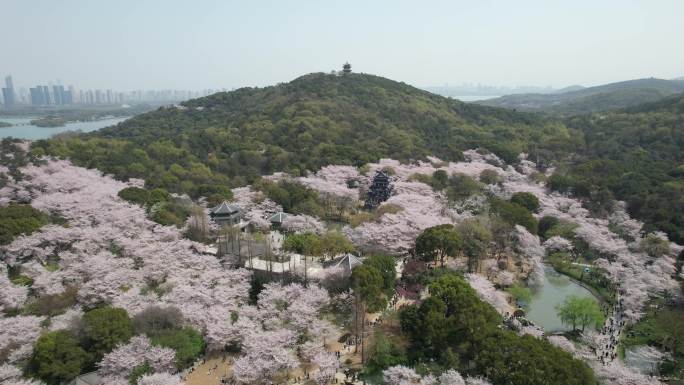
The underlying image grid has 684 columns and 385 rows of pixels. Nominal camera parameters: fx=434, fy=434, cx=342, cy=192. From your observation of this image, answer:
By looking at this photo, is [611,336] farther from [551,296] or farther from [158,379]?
[158,379]

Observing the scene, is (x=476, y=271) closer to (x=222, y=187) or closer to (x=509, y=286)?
(x=509, y=286)

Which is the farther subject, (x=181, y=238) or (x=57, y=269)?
(x=181, y=238)

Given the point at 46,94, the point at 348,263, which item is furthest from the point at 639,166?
the point at 46,94

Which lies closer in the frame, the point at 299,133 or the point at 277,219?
the point at 277,219

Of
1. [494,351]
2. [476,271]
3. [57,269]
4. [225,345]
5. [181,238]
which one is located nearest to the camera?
[494,351]

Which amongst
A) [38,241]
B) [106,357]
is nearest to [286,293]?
[106,357]

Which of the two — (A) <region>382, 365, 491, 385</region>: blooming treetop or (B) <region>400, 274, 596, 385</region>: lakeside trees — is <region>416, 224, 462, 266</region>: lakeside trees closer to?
(B) <region>400, 274, 596, 385</region>: lakeside trees
